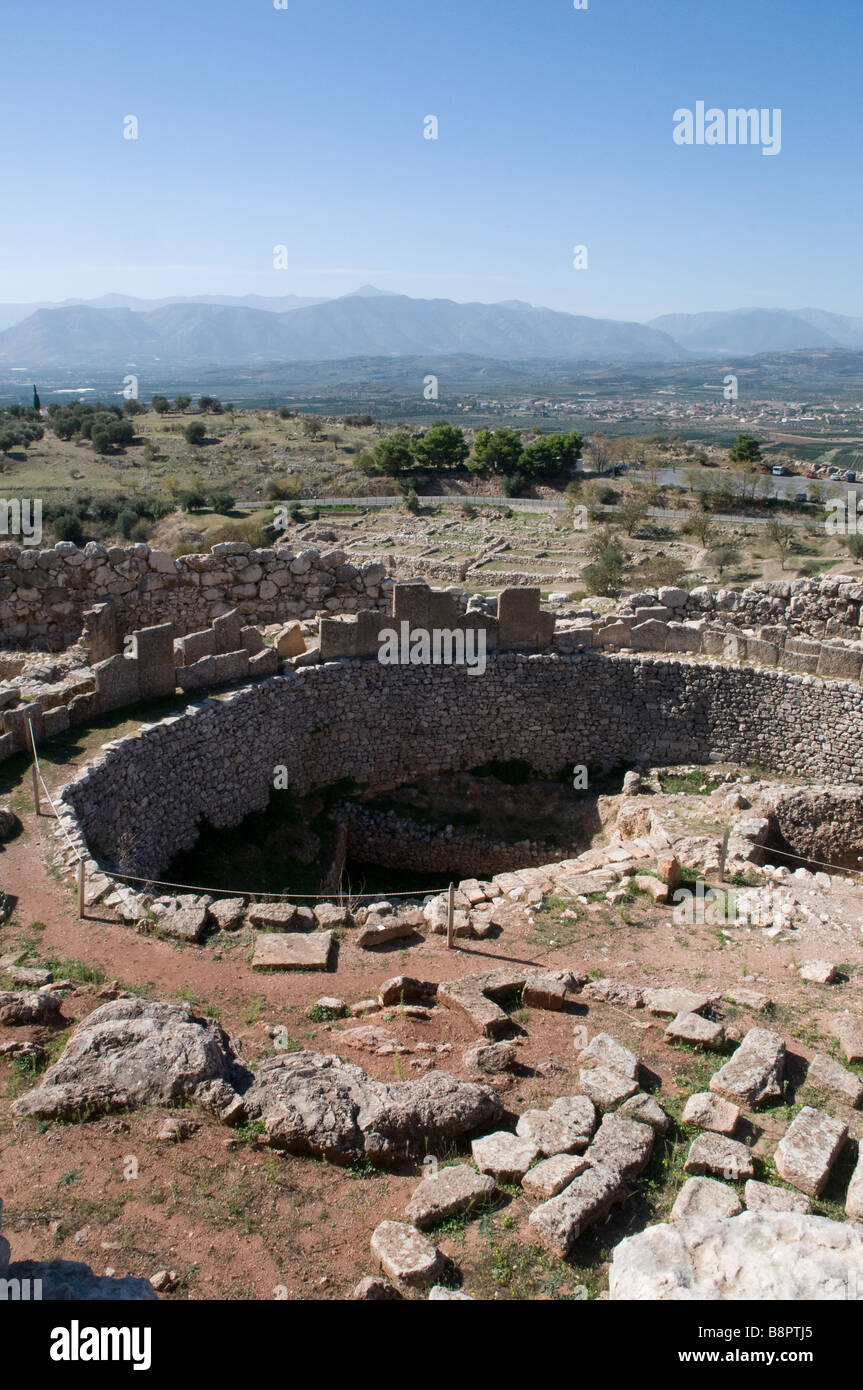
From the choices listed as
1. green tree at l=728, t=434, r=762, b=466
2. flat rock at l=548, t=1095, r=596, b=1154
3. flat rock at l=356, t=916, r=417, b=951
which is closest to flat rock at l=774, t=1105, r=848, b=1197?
flat rock at l=548, t=1095, r=596, b=1154

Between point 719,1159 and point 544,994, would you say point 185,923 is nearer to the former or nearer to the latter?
point 544,994

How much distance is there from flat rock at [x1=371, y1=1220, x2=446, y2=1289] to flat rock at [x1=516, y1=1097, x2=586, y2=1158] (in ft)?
4.13

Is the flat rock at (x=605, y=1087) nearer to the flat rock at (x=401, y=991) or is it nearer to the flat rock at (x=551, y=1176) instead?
the flat rock at (x=551, y=1176)

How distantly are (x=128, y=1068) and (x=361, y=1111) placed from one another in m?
1.82

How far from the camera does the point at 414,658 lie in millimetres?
17016

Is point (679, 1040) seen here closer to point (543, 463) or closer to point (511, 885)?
point (511, 885)

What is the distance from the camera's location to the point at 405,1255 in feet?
19.3

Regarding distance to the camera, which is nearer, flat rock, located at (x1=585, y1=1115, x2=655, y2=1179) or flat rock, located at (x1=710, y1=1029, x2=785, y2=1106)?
flat rock, located at (x1=585, y1=1115, x2=655, y2=1179)

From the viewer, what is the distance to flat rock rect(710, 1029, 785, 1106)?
771 centimetres

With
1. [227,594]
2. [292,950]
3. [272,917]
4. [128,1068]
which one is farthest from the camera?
[227,594]

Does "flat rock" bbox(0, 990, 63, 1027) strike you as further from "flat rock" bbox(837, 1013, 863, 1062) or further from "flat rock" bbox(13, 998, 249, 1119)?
"flat rock" bbox(837, 1013, 863, 1062)

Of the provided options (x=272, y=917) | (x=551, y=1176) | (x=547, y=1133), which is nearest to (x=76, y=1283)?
(x=551, y=1176)

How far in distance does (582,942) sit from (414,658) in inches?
293
